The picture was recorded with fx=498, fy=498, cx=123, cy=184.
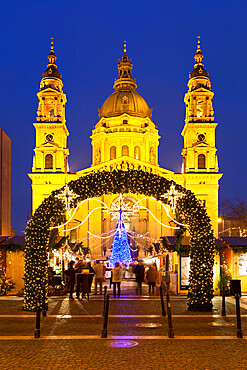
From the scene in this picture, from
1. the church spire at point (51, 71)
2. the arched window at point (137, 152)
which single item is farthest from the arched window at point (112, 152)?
the church spire at point (51, 71)

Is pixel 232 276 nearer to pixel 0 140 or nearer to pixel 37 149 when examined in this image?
pixel 37 149

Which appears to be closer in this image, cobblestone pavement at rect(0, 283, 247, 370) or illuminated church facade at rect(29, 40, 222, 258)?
cobblestone pavement at rect(0, 283, 247, 370)

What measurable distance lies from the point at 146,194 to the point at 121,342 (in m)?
7.37

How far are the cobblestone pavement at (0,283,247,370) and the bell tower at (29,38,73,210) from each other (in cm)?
4521

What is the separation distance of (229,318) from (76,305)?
621 centimetres

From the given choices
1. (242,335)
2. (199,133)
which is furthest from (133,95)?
(242,335)

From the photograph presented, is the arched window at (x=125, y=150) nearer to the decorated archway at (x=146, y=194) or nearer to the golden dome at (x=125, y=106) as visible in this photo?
the golden dome at (x=125, y=106)

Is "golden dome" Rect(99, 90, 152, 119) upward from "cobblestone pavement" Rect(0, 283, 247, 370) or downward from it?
upward

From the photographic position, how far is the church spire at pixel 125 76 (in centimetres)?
8069

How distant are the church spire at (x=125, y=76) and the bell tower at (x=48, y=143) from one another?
66.5 feet

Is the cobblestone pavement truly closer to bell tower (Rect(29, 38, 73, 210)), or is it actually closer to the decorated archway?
the decorated archway

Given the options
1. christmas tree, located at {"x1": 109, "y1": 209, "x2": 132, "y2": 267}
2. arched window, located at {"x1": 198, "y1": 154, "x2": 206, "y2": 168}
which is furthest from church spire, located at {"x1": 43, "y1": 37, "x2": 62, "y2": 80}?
christmas tree, located at {"x1": 109, "y1": 209, "x2": 132, "y2": 267}

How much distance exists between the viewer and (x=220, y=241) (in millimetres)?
26188

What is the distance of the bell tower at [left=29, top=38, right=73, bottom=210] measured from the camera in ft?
201
